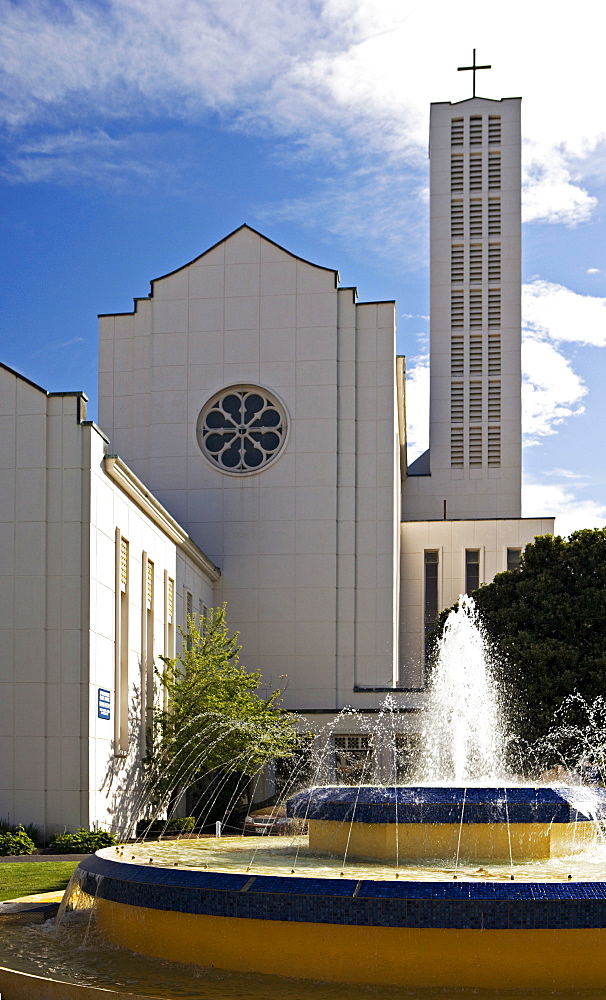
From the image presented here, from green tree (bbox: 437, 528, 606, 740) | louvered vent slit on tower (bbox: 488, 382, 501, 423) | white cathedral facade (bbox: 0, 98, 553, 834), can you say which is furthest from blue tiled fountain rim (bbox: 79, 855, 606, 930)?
louvered vent slit on tower (bbox: 488, 382, 501, 423)

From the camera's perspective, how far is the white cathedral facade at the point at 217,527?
26922mm

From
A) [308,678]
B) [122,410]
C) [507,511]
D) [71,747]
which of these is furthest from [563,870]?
[507,511]

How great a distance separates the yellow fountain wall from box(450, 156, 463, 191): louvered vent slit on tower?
54.9 metres

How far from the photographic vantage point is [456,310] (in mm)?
59156

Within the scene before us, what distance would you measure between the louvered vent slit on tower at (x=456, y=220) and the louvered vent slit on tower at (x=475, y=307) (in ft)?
10.4

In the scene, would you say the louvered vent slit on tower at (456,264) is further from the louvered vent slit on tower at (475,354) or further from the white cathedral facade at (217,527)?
the white cathedral facade at (217,527)

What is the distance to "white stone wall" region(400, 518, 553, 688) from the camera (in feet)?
155

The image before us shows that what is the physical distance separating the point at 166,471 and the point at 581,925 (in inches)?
1420

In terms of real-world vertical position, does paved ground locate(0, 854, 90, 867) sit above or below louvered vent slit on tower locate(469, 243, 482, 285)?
below

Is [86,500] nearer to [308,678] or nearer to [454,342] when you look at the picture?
[308,678]

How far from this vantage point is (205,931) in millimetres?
9867

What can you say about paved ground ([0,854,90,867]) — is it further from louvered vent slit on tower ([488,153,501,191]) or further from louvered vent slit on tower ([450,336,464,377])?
louvered vent slit on tower ([488,153,501,191])

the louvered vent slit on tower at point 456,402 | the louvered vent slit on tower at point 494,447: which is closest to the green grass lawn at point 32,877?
the louvered vent slit on tower at point 494,447

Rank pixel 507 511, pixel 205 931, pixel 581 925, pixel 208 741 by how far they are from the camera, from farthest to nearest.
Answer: pixel 507 511, pixel 208 741, pixel 205 931, pixel 581 925
